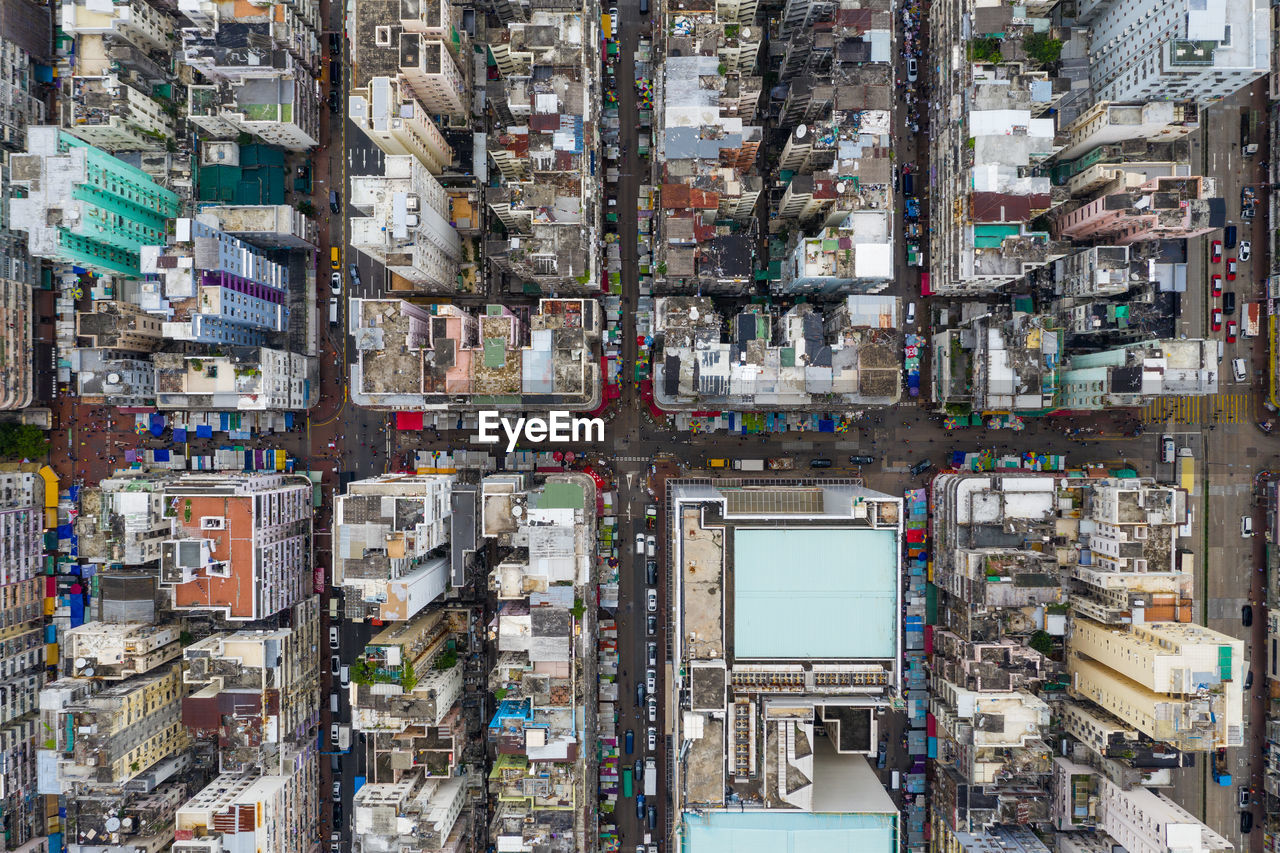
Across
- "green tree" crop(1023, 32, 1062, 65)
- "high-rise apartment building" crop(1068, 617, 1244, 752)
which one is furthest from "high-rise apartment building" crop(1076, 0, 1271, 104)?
"high-rise apartment building" crop(1068, 617, 1244, 752)

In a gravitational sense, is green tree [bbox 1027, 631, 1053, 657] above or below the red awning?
below

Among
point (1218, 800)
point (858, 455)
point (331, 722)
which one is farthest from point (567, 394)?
point (1218, 800)

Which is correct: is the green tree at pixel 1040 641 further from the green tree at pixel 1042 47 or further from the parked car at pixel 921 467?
the green tree at pixel 1042 47

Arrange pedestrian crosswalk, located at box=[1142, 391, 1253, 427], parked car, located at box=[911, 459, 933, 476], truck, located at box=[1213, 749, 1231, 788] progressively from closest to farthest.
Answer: truck, located at box=[1213, 749, 1231, 788] → pedestrian crosswalk, located at box=[1142, 391, 1253, 427] → parked car, located at box=[911, 459, 933, 476]

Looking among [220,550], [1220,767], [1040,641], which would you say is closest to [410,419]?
[220,550]

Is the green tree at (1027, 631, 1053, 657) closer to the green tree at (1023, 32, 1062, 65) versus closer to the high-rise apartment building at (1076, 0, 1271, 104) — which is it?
the high-rise apartment building at (1076, 0, 1271, 104)

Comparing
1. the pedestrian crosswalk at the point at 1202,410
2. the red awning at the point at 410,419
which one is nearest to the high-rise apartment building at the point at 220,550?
the red awning at the point at 410,419

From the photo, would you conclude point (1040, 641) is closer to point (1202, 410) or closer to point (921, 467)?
point (921, 467)
